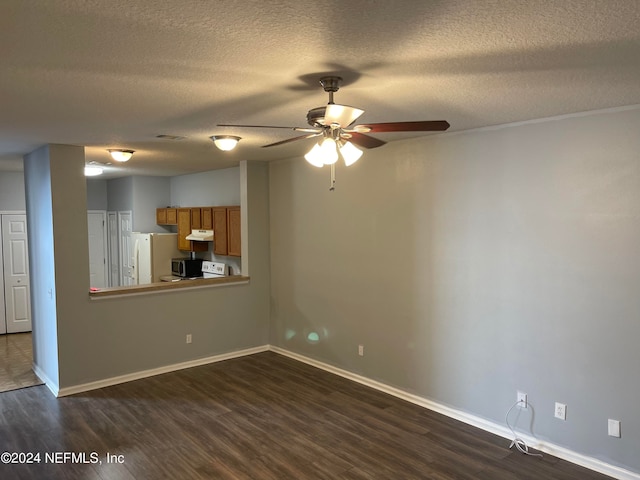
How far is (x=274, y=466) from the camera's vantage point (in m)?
3.33

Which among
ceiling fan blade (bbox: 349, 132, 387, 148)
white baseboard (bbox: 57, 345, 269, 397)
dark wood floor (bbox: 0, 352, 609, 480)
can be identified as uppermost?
ceiling fan blade (bbox: 349, 132, 387, 148)

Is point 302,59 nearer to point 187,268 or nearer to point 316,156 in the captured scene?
point 316,156

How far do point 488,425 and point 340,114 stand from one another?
2.96m

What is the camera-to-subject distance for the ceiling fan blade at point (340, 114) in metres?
2.21

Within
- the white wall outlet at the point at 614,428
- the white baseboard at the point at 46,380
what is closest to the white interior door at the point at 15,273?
the white baseboard at the point at 46,380

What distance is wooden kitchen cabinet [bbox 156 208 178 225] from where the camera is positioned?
25.1 feet

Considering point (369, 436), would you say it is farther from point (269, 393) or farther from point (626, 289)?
point (626, 289)

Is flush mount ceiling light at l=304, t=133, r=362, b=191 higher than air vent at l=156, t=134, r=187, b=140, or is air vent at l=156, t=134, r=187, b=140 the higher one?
air vent at l=156, t=134, r=187, b=140

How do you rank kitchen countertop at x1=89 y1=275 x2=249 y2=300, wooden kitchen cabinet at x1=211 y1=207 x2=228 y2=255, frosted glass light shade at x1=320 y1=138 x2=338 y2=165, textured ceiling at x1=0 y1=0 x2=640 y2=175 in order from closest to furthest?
textured ceiling at x1=0 y1=0 x2=640 y2=175
frosted glass light shade at x1=320 y1=138 x2=338 y2=165
kitchen countertop at x1=89 y1=275 x2=249 y2=300
wooden kitchen cabinet at x1=211 y1=207 x2=228 y2=255

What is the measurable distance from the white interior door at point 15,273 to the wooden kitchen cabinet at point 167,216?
194 centimetres

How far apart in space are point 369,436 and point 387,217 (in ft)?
6.51

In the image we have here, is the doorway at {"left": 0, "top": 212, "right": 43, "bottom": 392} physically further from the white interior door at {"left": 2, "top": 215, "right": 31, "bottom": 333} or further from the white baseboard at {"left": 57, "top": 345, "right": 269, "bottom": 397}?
the white baseboard at {"left": 57, "top": 345, "right": 269, "bottom": 397}

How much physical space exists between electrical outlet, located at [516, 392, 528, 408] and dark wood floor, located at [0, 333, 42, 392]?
4666 millimetres

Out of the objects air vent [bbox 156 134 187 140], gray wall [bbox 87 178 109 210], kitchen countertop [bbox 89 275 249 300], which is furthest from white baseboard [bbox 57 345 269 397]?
gray wall [bbox 87 178 109 210]
